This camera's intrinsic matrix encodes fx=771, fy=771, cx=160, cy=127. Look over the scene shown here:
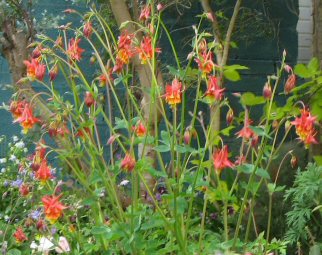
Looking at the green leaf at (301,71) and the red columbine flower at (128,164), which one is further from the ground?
the green leaf at (301,71)

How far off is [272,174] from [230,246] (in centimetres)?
165

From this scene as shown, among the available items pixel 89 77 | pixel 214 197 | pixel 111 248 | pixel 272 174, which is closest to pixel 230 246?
pixel 214 197

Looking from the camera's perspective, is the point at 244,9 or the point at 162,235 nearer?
the point at 162,235

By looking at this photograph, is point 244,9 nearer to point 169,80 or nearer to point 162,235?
point 169,80

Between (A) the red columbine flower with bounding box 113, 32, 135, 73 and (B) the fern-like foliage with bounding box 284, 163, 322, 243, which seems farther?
(B) the fern-like foliage with bounding box 284, 163, 322, 243

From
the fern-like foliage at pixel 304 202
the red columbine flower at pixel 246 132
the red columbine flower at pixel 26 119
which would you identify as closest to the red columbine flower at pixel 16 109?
the red columbine flower at pixel 26 119

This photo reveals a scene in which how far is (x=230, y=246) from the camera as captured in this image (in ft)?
9.12

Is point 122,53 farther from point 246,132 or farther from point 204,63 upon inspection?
point 246,132

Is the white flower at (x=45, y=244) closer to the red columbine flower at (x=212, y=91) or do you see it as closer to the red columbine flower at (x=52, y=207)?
the red columbine flower at (x=52, y=207)

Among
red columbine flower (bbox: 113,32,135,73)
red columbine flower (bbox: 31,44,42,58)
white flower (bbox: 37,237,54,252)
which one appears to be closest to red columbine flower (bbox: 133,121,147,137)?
red columbine flower (bbox: 113,32,135,73)

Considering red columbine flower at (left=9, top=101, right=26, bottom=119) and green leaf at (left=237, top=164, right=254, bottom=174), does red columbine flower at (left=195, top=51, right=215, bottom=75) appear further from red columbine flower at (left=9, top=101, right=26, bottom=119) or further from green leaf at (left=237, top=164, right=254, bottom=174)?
red columbine flower at (left=9, top=101, right=26, bottom=119)

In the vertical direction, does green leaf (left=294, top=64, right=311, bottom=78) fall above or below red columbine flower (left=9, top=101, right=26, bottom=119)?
below

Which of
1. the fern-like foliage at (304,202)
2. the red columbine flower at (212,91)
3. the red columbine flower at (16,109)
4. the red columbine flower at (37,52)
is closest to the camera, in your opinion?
the red columbine flower at (212,91)

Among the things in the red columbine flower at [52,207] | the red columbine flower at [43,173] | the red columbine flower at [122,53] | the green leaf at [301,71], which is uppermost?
the red columbine flower at [122,53]
